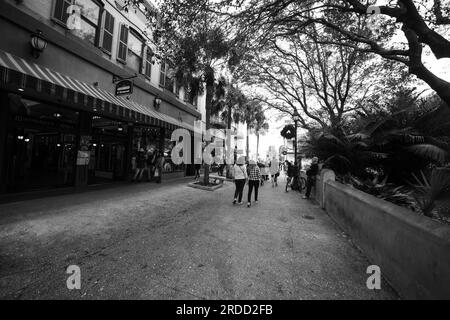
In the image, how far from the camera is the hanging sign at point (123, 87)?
8.58 m

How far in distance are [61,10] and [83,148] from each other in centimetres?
509

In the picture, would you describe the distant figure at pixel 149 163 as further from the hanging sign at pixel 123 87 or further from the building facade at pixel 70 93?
the hanging sign at pixel 123 87

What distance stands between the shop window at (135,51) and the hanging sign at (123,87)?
93.3 inches

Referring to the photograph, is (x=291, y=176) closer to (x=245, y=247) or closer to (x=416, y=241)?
(x=245, y=247)

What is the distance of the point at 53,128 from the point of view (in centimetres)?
710

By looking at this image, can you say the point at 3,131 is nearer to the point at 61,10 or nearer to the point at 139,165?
the point at 61,10

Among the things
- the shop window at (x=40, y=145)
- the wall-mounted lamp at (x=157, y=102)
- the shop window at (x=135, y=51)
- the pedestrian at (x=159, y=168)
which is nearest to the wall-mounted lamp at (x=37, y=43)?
the shop window at (x=40, y=145)

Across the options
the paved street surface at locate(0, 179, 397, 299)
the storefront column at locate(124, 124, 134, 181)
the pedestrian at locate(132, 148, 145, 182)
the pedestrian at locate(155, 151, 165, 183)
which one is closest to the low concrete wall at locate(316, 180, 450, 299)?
the paved street surface at locate(0, 179, 397, 299)

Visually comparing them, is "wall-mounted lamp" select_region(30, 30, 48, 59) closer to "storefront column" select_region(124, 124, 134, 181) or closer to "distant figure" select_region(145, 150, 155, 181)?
"storefront column" select_region(124, 124, 134, 181)

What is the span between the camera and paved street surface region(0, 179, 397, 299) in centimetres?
257

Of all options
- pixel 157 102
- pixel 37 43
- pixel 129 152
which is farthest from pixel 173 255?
pixel 157 102

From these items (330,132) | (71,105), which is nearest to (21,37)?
(71,105)

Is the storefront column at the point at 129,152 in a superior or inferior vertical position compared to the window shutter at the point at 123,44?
inferior

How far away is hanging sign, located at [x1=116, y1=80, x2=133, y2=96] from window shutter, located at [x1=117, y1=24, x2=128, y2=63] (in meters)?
1.84
